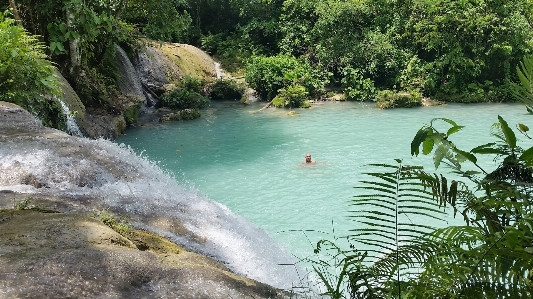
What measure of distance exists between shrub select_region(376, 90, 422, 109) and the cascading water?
42.6ft

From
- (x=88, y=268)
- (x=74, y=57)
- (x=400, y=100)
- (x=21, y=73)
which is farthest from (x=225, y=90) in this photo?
(x=88, y=268)

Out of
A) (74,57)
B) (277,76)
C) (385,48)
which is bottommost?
(277,76)

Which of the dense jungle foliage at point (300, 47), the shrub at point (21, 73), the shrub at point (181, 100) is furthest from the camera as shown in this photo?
the shrub at point (181, 100)

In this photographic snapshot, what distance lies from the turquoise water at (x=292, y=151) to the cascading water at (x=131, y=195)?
881 mm

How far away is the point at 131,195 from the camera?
15.5 ft

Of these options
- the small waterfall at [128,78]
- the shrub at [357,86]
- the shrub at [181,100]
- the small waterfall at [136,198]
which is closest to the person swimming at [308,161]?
the small waterfall at [136,198]

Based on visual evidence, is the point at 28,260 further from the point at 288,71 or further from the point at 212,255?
the point at 288,71

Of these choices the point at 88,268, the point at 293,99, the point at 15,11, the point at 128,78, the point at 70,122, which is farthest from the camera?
the point at 293,99

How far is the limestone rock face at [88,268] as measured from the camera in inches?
90.3

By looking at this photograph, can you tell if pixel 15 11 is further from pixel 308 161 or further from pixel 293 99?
pixel 293 99

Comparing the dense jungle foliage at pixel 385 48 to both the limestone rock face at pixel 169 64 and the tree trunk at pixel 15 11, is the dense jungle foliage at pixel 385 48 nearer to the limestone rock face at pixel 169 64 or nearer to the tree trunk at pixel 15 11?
the limestone rock face at pixel 169 64

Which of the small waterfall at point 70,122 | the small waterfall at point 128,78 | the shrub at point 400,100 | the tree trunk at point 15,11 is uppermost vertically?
the tree trunk at point 15,11

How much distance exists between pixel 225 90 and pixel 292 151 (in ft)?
29.4

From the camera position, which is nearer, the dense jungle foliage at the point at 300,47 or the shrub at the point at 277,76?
the dense jungle foliage at the point at 300,47
